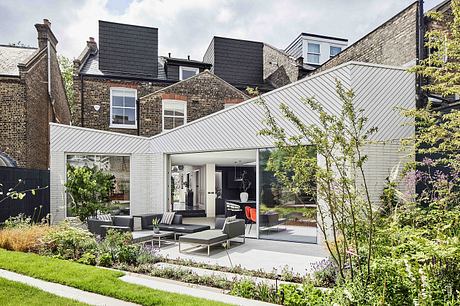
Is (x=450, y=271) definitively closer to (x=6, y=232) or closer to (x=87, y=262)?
(x=87, y=262)

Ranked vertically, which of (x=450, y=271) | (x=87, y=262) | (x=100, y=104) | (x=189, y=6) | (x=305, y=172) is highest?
(x=189, y=6)

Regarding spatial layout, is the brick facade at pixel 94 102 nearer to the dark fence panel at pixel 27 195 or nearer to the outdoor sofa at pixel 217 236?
the dark fence panel at pixel 27 195

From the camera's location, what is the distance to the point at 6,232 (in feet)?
28.4

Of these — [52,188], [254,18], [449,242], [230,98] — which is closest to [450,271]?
[449,242]

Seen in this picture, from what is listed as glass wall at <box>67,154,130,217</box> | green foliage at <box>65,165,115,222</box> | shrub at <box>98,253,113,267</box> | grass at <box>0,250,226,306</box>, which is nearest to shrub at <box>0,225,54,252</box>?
grass at <box>0,250,226,306</box>

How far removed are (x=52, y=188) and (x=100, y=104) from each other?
20.2 ft

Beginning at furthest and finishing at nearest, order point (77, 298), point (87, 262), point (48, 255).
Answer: point (48, 255) < point (87, 262) < point (77, 298)

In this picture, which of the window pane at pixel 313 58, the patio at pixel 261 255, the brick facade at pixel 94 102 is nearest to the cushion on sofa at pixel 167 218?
the patio at pixel 261 255

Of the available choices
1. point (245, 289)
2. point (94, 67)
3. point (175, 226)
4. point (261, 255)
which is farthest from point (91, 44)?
point (245, 289)

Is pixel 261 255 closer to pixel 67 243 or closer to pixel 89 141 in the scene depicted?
pixel 67 243

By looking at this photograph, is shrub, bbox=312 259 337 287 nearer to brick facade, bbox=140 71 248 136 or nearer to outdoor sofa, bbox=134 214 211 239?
outdoor sofa, bbox=134 214 211 239

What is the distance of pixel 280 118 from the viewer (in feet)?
34.5

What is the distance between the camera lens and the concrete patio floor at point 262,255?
309 inches

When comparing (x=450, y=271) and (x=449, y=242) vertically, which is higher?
(x=449, y=242)
